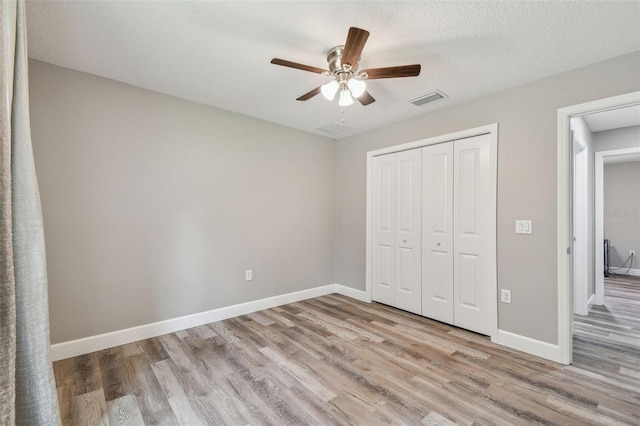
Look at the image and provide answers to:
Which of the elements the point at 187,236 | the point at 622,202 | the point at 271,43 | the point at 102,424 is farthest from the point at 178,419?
the point at 622,202

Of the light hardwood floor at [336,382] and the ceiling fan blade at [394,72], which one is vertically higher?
the ceiling fan blade at [394,72]

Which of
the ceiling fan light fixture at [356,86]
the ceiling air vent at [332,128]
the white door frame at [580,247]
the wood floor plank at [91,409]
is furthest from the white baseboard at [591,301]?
the wood floor plank at [91,409]

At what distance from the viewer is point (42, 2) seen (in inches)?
65.6

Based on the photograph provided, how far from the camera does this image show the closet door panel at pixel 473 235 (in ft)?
9.23

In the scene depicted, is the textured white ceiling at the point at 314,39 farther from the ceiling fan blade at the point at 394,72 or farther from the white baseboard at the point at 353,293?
the white baseboard at the point at 353,293

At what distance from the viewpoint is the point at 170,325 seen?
9.48 feet

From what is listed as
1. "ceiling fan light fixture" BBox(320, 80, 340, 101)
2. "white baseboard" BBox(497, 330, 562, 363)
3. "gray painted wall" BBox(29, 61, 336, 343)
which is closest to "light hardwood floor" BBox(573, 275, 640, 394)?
"white baseboard" BBox(497, 330, 562, 363)

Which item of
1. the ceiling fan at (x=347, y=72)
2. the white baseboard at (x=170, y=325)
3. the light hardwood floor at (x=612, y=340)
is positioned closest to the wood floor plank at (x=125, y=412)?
the white baseboard at (x=170, y=325)

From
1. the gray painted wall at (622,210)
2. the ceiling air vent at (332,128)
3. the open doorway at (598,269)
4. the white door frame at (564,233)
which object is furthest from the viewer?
the gray painted wall at (622,210)

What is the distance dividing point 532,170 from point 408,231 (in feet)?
4.73

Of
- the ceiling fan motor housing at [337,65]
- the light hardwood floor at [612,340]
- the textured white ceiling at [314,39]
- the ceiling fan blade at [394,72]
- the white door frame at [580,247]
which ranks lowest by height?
the light hardwood floor at [612,340]

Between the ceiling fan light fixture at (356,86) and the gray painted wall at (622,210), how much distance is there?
7.12m

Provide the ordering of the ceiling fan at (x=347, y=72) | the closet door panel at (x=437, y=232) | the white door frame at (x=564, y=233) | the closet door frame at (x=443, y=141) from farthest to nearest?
1. the closet door panel at (x=437, y=232)
2. the closet door frame at (x=443, y=141)
3. the white door frame at (x=564, y=233)
4. the ceiling fan at (x=347, y=72)

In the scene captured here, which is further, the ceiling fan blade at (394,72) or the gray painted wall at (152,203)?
the gray painted wall at (152,203)
